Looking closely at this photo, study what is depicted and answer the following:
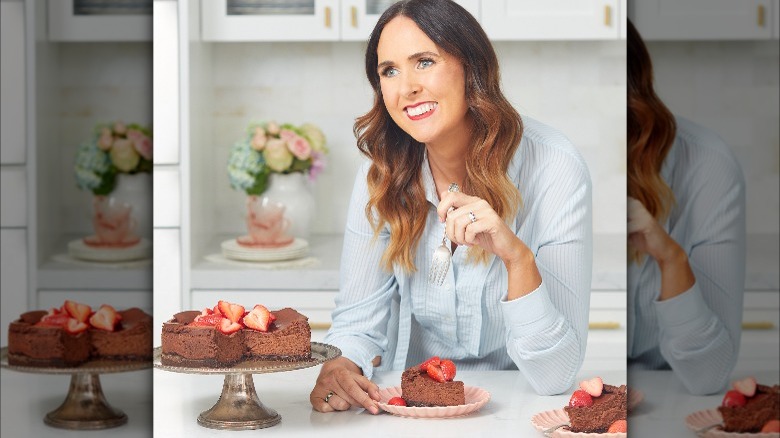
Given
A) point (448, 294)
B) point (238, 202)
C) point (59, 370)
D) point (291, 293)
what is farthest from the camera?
point (238, 202)

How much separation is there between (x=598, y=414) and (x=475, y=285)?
1.29 feet

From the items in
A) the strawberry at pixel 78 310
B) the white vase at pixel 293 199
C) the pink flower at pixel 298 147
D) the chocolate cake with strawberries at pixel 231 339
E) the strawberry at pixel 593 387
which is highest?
the pink flower at pixel 298 147

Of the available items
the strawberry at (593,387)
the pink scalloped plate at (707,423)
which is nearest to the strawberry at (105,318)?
the strawberry at (593,387)

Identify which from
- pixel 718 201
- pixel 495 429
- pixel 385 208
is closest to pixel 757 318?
pixel 718 201

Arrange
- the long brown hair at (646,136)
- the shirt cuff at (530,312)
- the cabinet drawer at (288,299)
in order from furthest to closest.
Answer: the cabinet drawer at (288,299), the shirt cuff at (530,312), the long brown hair at (646,136)

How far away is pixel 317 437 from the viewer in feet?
4.24

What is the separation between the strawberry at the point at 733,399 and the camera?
1193 mm

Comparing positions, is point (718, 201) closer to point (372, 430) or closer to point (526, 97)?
point (372, 430)

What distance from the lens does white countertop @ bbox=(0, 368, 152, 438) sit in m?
1.24

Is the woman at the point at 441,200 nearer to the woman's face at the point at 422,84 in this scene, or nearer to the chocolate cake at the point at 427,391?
the woman's face at the point at 422,84

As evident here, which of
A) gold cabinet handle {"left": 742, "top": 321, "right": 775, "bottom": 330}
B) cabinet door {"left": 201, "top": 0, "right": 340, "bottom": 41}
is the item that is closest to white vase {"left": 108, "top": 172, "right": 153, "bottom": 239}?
gold cabinet handle {"left": 742, "top": 321, "right": 775, "bottom": 330}

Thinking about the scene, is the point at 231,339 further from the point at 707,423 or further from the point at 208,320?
the point at 707,423

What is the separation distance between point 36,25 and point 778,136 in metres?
0.88

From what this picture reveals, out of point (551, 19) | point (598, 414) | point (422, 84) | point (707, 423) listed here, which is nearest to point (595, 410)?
point (598, 414)
